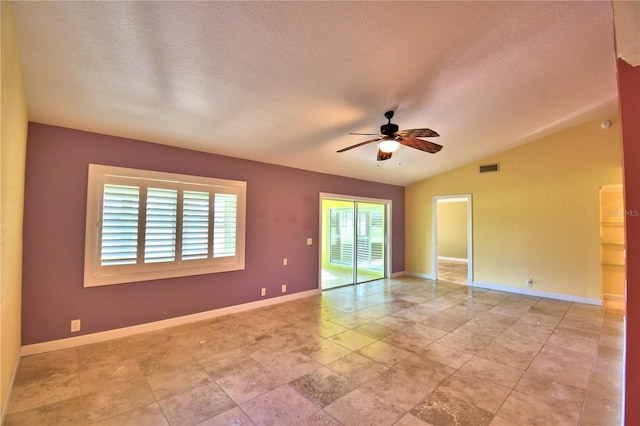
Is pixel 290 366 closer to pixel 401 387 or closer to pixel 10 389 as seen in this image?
pixel 401 387

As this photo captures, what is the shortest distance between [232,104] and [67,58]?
1.35 metres

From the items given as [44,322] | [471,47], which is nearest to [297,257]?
[44,322]

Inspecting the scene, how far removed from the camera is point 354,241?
6820 millimetres

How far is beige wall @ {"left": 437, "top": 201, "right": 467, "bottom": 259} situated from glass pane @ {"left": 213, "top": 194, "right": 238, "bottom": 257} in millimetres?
8430

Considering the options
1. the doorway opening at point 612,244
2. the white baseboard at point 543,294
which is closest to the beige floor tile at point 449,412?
the white baseboard at point 543,294

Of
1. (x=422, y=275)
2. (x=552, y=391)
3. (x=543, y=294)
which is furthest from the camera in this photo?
(x=422, y=275)

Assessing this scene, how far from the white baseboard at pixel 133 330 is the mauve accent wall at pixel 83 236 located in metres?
0.06

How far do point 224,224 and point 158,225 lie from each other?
37.1 inches

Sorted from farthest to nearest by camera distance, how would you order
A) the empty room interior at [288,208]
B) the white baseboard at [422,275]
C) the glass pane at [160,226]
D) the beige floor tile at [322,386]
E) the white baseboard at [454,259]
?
1. the white baseboard at [454,259]
2. the white baseboard at [422,275]
3. the glass pane at [160,226]
4. the beige floor tile at [322,386]
5. the empty room interior at [288,208]

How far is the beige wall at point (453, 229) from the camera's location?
10664 millimetres

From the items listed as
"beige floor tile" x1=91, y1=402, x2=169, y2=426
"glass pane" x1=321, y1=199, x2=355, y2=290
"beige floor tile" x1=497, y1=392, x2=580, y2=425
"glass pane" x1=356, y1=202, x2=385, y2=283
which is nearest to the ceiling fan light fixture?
"beige floor tile" x1=497, y1=392, x2=580, y2=425

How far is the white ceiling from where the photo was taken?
6.54ft

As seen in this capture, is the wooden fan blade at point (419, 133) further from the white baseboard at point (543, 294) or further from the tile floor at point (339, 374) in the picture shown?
the white baseboard at point (543, 294)

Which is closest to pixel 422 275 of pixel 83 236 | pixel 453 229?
pixel 453 229
